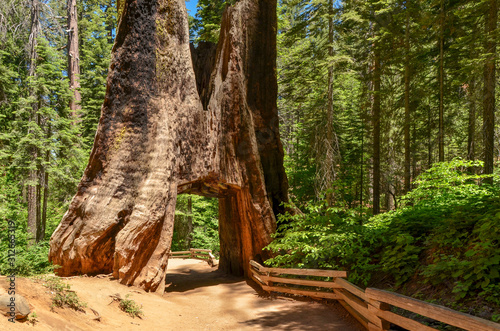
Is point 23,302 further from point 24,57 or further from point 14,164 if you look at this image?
point 24,57

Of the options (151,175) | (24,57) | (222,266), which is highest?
(24,57)

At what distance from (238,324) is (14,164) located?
1451 cm

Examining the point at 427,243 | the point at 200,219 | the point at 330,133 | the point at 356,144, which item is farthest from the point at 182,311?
the point at 356,144

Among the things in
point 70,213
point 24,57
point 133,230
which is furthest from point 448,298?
point 24,57

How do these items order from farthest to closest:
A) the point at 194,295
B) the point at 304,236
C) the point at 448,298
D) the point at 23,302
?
the point at 194,295 → the point at 304,236 → the point at 448,298 → the point at 23,302

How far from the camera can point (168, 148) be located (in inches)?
371

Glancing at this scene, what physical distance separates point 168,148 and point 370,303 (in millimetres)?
6704

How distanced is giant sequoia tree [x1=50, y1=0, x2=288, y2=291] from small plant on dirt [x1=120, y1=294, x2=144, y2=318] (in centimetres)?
140

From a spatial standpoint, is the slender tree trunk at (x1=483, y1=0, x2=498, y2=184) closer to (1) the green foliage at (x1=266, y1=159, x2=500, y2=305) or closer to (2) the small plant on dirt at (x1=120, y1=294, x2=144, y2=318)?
(1) the green foliage at (x1=266, y1=159, x2=500, y2=305)

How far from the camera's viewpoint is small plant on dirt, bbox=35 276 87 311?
502cm

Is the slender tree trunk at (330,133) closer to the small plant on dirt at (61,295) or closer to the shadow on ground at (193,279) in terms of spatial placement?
the shadow on ground at (193,279)

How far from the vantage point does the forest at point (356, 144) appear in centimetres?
644

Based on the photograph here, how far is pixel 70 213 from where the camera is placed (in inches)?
326

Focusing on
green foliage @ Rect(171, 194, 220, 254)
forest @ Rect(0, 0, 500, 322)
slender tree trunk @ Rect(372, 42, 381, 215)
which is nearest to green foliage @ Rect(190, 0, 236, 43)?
forest @ Rect(0, 0, 500, 322)
